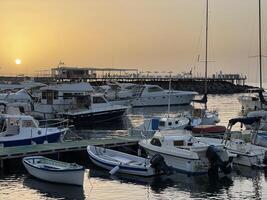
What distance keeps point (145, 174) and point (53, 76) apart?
85.8m

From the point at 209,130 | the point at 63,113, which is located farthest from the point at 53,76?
the point at 209,130

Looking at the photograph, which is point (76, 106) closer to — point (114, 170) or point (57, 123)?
point (57, 123)

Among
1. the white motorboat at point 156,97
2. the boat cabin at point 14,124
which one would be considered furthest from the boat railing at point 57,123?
the white motorboat at point 156,97

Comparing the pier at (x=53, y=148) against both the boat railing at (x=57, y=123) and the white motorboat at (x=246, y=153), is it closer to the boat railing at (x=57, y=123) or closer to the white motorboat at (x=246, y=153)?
the boat railing at (x=57, y=123)

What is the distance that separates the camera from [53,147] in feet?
97.2

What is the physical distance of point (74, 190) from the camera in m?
23.4

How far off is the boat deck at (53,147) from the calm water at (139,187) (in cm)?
99

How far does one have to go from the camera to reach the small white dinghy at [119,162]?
2578 centimetres

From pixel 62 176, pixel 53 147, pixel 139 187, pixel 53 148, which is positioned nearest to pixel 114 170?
pixel 139 187

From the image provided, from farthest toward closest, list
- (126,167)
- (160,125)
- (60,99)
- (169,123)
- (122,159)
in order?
(60,99) → (169,123) → (160,125) → (122,159) → (126,167)

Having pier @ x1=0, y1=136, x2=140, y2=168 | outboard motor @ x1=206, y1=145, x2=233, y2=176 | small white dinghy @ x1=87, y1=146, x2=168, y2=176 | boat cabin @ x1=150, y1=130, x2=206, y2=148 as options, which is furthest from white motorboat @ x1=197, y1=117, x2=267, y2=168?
pier @ x1=0, y1=136, x2=140, y2=168

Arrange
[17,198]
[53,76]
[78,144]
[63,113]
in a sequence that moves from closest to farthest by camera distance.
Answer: [17,198]
[78,144]
[63,113]
[53,76]

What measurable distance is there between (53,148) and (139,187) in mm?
7085

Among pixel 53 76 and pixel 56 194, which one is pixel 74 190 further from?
pixel 53 76
